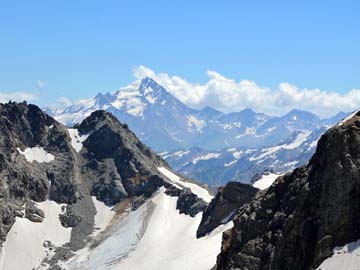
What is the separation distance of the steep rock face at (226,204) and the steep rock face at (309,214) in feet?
235

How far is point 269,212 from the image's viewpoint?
6788cm

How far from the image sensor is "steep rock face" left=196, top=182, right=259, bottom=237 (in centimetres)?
14212

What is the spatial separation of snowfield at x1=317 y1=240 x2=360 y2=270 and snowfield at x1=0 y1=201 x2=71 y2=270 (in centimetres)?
10870

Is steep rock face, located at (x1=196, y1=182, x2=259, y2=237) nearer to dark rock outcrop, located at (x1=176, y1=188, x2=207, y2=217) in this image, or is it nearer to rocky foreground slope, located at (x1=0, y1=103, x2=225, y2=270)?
rocky foreground slope, located at (x1=0, y1=103, x2=225, y2=270)

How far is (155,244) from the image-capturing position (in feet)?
500

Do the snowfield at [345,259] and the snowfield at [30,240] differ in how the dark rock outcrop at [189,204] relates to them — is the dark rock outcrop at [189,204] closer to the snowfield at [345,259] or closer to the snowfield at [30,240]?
the snowfield at [30,240]

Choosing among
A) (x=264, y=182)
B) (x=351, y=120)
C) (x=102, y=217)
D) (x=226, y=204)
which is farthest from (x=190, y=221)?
(x=351, y=120)

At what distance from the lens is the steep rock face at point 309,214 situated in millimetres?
55719

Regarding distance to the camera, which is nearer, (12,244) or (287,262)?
(287,262)

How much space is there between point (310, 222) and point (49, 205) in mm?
137488

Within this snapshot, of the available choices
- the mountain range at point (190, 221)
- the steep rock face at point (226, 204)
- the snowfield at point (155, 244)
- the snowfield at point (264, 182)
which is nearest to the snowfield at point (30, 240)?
the mountain range at point (190, 221)

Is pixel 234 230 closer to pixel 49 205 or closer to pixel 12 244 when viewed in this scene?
pixel 12 244

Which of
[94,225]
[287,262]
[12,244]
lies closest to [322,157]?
[287,262]

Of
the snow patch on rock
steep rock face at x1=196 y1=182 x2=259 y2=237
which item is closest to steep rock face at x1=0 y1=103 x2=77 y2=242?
the snow patch on rock
